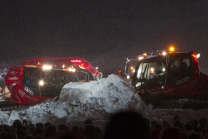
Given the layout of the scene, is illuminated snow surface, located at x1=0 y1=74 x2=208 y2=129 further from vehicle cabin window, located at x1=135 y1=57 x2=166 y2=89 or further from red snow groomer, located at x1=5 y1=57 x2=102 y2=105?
red snow groomer, located at x1=5 y1=57 x2=102 y2=105

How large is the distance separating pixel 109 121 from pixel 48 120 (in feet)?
4.50

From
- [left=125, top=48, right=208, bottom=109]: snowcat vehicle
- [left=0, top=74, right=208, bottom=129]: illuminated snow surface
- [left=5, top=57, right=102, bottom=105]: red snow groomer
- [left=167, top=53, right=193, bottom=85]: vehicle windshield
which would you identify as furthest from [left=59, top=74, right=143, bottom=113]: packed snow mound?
[left=5, top=57, right=102, bottom=105]: red snow groomer

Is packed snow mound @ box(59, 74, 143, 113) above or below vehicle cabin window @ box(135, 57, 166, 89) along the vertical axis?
below

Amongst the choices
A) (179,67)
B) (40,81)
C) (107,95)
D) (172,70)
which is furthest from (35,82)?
(179,67)

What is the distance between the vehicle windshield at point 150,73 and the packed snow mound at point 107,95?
1182 mm

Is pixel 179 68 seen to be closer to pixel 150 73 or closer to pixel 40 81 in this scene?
pixel 150 73

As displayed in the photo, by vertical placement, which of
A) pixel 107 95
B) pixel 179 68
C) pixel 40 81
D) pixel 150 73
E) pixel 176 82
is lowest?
pixel 107 95

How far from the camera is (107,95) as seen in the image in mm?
8781

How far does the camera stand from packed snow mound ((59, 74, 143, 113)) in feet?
27.4

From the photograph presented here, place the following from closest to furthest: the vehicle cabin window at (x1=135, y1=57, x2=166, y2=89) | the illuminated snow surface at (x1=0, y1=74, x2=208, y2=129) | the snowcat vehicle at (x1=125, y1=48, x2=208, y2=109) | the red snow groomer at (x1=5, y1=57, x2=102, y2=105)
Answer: the illuminated snow surface at (x1=0, y1=74, x2=208, y2=129) < the snowcat vehicle at (x1=125, y1=48, x2=208, y2=109) < the vehicle cabin window at (x1=135, y1=57, x2=166, y2=89) < the red snow groomer at (x1=5, y1=57, x2=102, y2=105)

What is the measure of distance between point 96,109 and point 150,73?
3221 mm

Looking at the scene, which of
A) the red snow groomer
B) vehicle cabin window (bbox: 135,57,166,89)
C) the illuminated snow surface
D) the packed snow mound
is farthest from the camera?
the red snow groomer

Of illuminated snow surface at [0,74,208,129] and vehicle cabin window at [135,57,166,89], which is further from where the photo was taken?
vehicle cabin window at [135,57,166,89]

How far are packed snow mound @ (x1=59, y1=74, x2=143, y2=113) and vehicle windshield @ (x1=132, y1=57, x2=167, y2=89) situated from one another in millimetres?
1182
